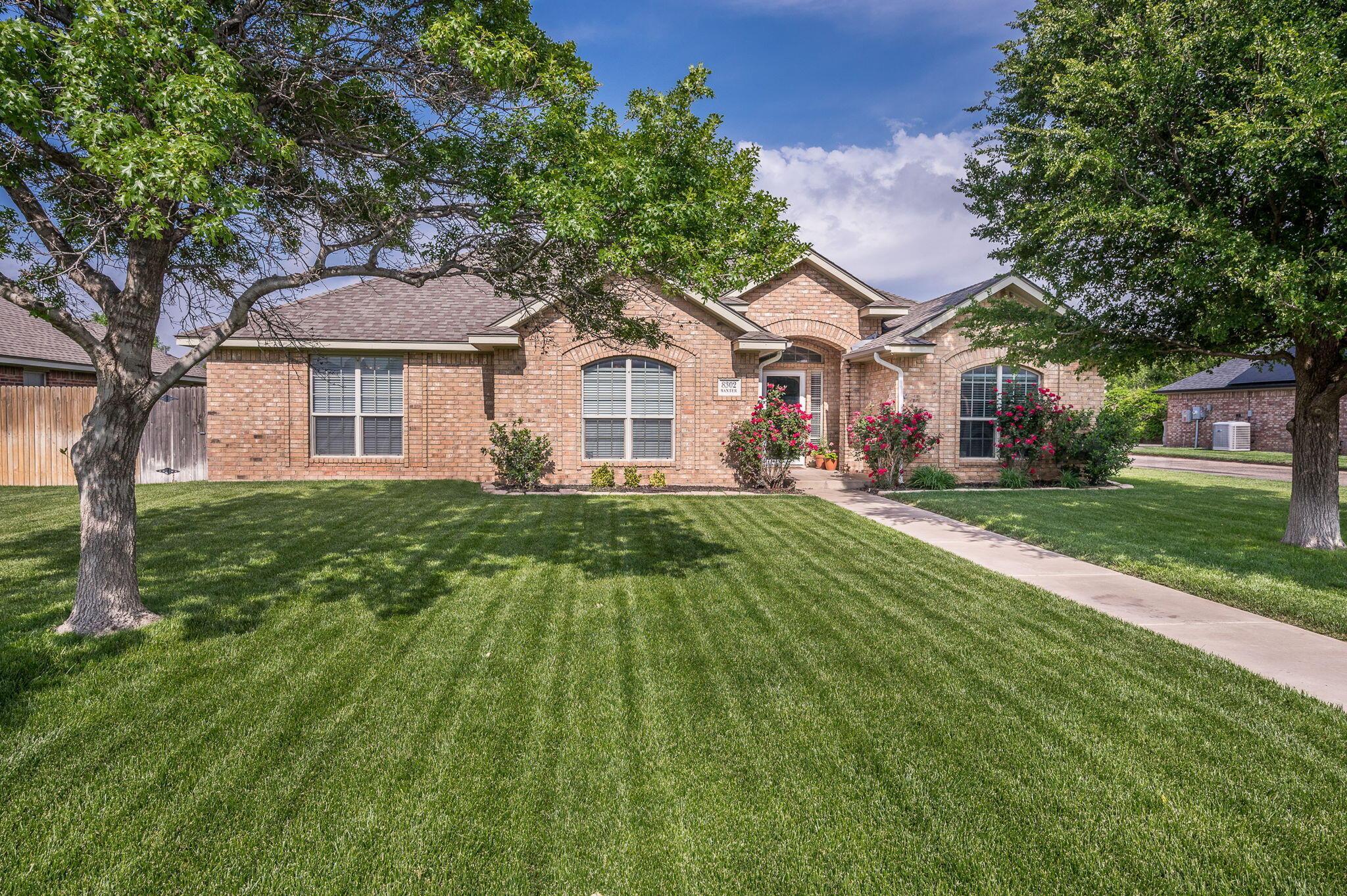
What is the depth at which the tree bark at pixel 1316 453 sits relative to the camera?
25.8 feet

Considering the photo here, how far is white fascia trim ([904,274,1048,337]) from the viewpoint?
46.1 ft

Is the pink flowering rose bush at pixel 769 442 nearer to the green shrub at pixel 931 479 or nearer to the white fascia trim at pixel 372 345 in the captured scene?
the green shrub at pixel 931 479

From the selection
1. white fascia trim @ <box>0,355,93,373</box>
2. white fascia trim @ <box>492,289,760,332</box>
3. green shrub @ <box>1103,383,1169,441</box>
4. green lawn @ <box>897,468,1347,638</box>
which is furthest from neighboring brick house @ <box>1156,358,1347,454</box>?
white fascia trim @ <box>0,355,93,373</box>

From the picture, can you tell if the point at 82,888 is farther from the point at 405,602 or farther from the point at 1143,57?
the point at 1143,57

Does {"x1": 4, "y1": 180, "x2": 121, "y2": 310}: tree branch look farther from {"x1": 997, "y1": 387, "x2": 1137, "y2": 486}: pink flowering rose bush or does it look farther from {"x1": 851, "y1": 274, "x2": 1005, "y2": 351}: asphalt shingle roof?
{"x1": 997, "y1": 387, "x2": 1137, "y2": 486}: pink flowering rose bush

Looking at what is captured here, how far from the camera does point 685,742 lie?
3.43 metres

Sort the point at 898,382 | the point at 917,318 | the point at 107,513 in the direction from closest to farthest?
the point at 107,513
the point at 898,382
the point at 917,318

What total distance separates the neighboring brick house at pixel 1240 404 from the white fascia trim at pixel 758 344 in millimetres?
24819

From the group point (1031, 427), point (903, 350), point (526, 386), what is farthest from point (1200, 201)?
point (526, 386)

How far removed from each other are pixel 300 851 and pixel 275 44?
6110mm

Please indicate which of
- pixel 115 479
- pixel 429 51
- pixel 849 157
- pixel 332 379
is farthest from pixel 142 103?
pixel 849 157

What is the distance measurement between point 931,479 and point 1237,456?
19379 mm

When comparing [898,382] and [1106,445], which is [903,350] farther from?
[1106,445]

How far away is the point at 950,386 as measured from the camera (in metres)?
14.6
